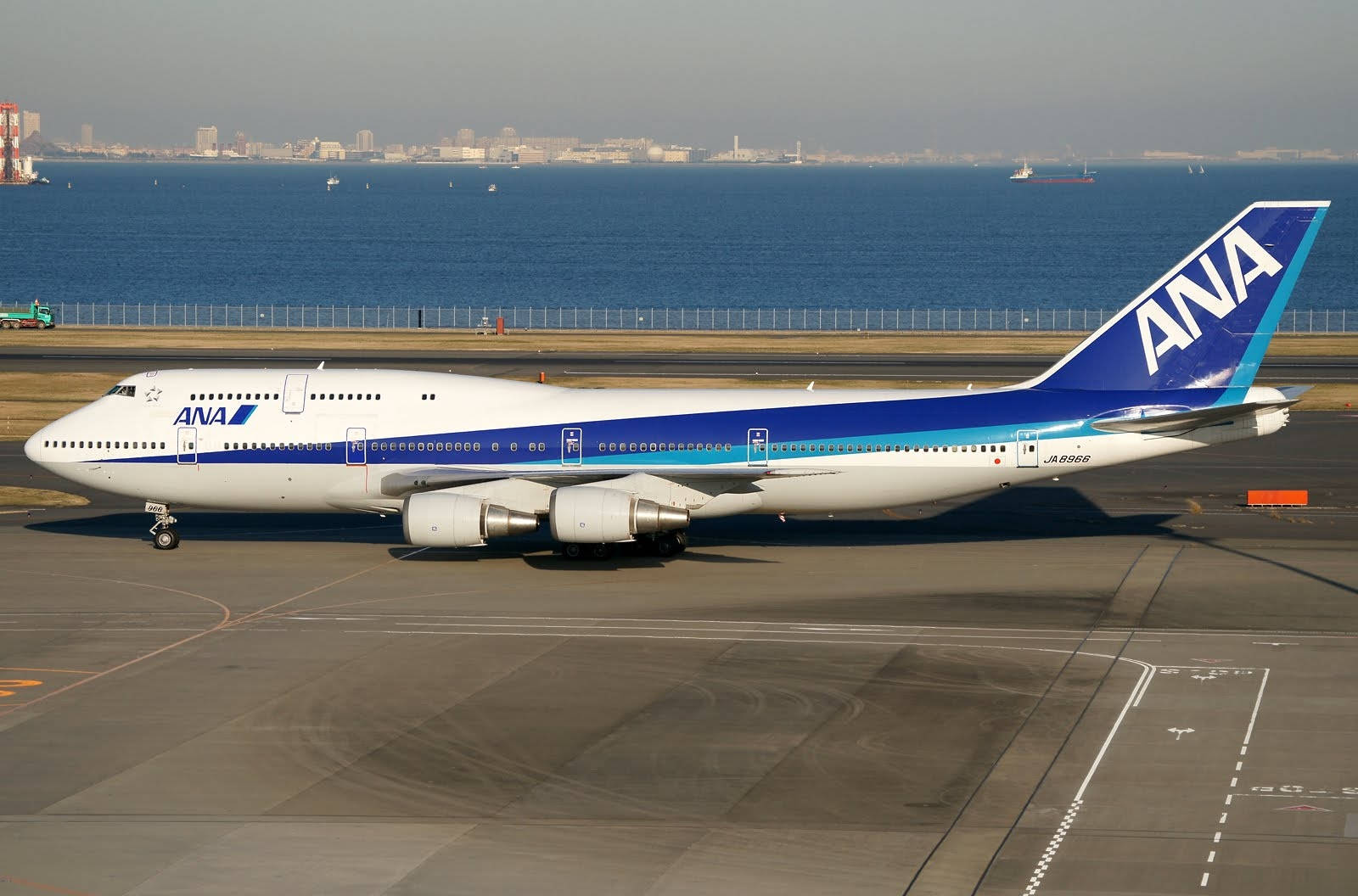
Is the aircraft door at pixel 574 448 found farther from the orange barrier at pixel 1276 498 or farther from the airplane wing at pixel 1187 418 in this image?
the orange barrier at pixel 1276 498

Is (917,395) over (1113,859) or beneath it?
over

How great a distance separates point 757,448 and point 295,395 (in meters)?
14.6

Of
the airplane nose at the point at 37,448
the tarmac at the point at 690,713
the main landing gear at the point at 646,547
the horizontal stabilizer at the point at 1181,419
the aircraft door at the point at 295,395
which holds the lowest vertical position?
the tarmac at the point at 690,713

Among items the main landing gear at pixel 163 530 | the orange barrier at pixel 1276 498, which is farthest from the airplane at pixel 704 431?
the orange barrier at pixel 1276 498

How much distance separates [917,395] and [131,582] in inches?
959

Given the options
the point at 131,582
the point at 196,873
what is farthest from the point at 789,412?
the point at 196,873

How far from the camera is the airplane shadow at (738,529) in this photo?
52188 mm

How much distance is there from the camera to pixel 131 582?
46719 mm

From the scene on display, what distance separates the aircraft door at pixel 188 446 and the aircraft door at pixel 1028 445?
25556 millimetres

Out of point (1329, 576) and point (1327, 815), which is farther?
point (1329, 576)

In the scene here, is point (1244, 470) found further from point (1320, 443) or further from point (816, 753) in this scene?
point (816, 753)

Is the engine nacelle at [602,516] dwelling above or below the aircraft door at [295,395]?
below

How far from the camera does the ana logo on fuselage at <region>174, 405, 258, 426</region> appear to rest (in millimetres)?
50688

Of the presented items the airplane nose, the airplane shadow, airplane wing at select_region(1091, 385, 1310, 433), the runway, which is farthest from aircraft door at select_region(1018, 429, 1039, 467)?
the runway
